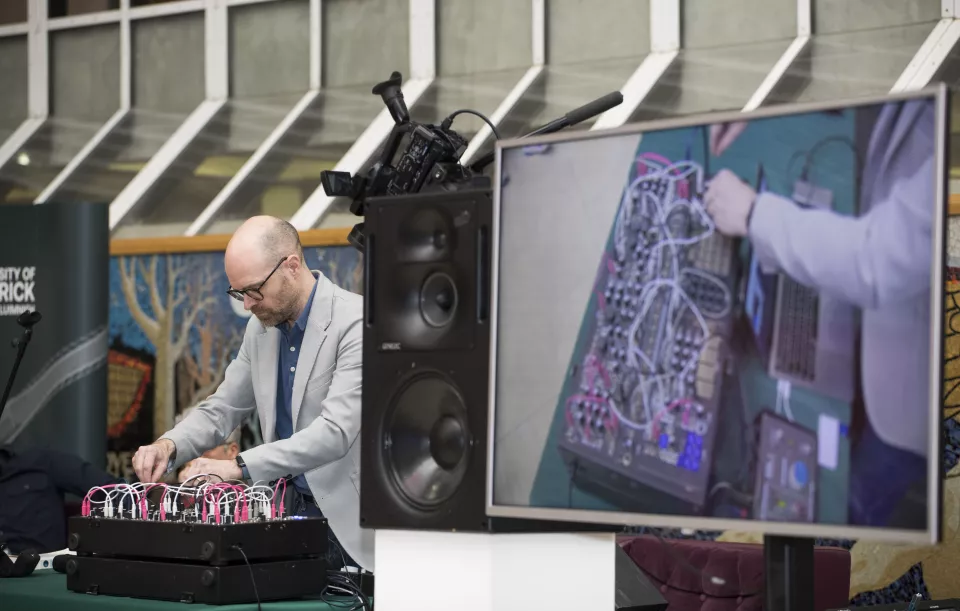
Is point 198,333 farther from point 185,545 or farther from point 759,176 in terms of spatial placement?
point 759,176

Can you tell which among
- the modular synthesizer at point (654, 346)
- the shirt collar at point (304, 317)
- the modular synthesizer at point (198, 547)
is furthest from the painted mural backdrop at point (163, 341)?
the modular synthesizer at point (654, 346)

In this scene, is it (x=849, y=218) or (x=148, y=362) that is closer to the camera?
(x=849, y=218)

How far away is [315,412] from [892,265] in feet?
6.23

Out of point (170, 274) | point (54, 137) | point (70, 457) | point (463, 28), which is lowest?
point (70, 457)

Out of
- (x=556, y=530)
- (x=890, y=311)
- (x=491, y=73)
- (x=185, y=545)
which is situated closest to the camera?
(x=890, y=311)

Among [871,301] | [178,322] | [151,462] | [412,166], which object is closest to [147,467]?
[151,462]

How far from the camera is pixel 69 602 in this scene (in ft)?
8.99

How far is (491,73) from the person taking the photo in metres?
7.95

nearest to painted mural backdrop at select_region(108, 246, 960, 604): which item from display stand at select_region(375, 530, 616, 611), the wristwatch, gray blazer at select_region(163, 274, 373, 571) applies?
gray blazer at select_region(163, 274, 373, 571)

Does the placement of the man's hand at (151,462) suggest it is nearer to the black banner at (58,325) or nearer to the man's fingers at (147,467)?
the man's fingers at (147,467)

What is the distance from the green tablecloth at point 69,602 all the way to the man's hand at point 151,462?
0.29 metres

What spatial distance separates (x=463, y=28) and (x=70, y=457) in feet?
13.5

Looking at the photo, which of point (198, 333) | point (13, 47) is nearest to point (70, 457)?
point (198, 333)

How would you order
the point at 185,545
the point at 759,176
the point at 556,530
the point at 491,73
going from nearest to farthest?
the point at 759,176, the point at 556,530, the point at 185,545, the point at 491,73
